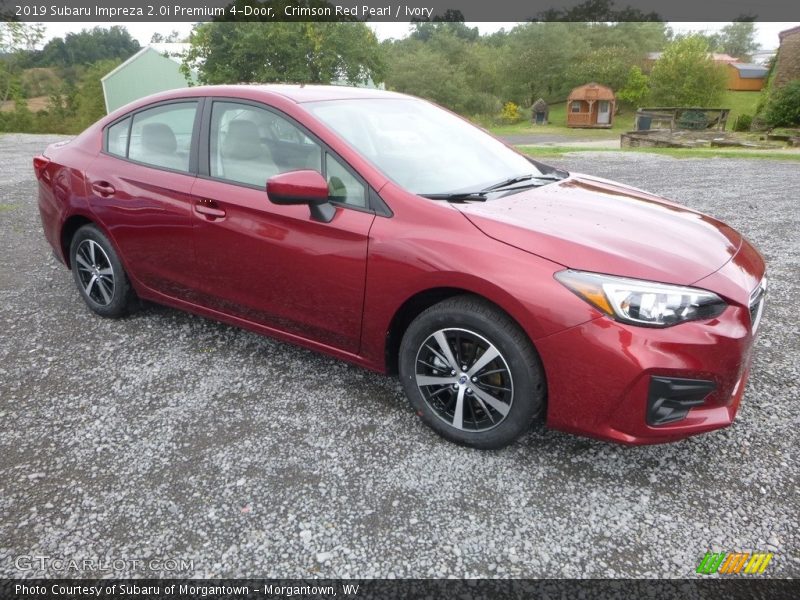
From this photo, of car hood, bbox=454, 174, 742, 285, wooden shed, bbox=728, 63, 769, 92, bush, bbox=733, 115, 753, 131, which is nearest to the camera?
car hood, bbox=454, 174, 742, 285

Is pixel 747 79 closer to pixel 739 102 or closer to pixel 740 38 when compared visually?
pixel 739 102

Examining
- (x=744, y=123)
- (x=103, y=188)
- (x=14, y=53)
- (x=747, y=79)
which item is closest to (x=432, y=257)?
(x=103, y=188)

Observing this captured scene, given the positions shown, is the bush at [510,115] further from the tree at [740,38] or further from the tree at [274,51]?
the tree at [740,38]

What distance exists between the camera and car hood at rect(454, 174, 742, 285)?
2.27 m

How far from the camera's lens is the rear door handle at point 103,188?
3.67 m

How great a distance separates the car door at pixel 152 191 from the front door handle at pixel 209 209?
0.28 ft

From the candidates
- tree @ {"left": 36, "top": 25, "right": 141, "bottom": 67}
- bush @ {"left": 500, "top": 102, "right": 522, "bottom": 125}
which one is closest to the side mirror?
bush @ {"left": 500, "top": 102, "right": 522, "bottom": 125}

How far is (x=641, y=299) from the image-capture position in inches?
85.1

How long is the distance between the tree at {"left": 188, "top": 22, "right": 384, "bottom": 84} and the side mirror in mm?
29670

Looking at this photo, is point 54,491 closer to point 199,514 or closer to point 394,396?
point 199,514

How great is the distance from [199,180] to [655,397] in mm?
2633

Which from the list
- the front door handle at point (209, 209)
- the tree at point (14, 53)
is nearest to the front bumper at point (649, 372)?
the front door handle at point (209, 209)

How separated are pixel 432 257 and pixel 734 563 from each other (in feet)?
5.31

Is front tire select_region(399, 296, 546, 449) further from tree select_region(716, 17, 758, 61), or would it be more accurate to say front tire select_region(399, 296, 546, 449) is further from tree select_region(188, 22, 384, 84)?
tree select_region(716, 17, 758, 61)
